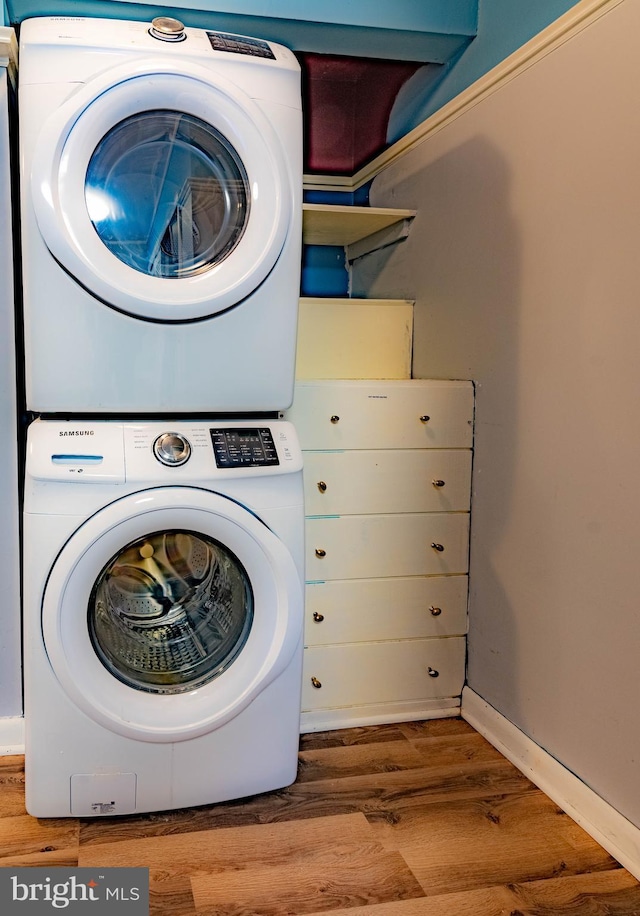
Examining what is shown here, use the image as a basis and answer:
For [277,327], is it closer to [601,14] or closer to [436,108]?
[601,14]

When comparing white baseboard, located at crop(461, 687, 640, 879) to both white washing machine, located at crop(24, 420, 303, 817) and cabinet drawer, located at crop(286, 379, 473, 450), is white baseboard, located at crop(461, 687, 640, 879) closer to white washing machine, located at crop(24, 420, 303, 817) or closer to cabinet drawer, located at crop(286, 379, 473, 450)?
white washing machine, located at crop(24, 420, 303, 817)

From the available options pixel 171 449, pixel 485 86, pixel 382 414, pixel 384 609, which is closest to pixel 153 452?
pixel 171 449

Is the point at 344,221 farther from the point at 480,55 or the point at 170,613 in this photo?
the point at 170,613

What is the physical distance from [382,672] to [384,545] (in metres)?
0.35

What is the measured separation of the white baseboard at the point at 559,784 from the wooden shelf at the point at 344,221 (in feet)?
4.75

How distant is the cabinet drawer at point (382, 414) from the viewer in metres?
2.04

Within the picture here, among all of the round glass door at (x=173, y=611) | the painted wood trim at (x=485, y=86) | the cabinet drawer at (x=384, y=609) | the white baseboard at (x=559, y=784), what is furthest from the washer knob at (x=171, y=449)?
the painted wood trim at (x=485, y=86)

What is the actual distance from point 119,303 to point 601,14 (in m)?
1.13

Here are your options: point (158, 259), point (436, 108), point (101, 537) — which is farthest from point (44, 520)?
point (436, 108)

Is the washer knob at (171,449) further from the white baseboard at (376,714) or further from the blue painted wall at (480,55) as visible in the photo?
the blue painted wall at (480,55)

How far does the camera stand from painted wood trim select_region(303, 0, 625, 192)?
1.63m

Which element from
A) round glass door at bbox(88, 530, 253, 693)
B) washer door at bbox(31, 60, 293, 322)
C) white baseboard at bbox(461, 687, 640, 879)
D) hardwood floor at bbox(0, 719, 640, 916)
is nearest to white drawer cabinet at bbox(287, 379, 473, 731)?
white baseboard at bbox(461, 687, 640, 879)

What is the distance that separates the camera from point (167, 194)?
1.63 meters

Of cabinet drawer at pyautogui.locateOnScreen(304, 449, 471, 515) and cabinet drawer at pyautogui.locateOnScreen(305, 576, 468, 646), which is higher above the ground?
cabinet drawer at pyautogui.locateOnScreen(304, 449, 471, 515)
